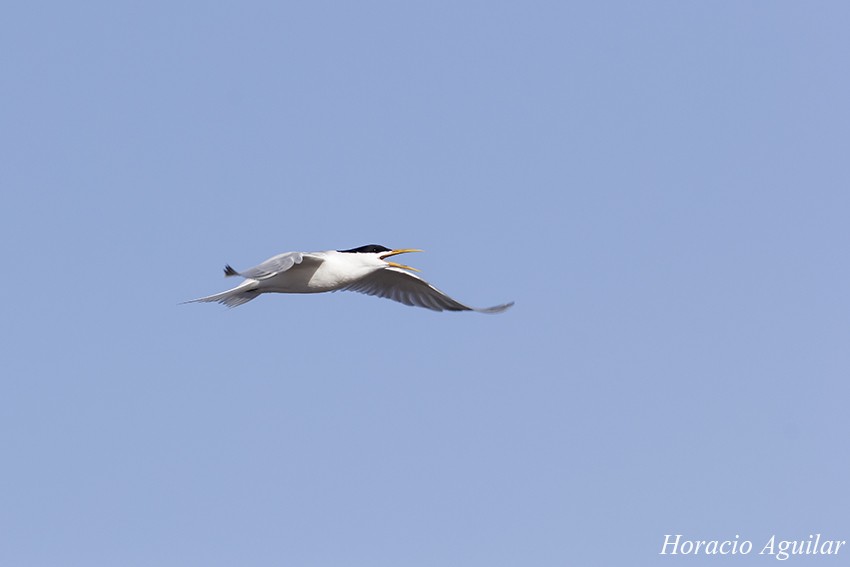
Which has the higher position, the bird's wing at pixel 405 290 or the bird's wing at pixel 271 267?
the bird's wing at pixel 405 290

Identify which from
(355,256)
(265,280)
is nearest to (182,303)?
(265,280)

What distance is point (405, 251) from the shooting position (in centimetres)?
2116

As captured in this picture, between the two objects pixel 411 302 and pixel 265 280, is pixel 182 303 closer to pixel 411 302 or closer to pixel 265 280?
pixel 265 280

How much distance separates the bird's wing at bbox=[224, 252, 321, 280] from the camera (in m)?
17.5

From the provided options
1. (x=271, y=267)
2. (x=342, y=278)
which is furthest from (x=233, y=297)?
(x=271, y=267)

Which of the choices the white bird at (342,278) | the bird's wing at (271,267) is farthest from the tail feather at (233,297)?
the bird's wing at (271,267)

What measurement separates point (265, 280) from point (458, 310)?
4.11m

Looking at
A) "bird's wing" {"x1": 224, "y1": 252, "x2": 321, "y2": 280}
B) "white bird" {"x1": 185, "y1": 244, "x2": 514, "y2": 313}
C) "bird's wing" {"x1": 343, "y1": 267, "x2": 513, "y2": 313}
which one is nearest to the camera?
"bird's wing" {"x1": 224, "y1": 252, "x2": 321, "y2": 280}

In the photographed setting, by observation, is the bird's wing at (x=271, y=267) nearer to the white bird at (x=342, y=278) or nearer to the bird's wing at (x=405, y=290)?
the white bird at (x=342, y=278)

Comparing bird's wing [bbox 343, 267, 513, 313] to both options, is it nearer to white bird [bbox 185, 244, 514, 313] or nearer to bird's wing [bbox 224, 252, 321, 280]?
white bird [bbox 185, 244, 514, 313]

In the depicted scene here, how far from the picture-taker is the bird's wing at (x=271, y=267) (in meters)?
17.5

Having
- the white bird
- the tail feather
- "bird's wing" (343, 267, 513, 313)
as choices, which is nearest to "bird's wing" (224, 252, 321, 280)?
the white bird

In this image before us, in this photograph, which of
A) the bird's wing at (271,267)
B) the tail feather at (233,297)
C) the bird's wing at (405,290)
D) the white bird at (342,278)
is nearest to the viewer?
the bird's wing at (271,267)

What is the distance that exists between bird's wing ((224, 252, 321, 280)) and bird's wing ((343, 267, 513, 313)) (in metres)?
3.41
